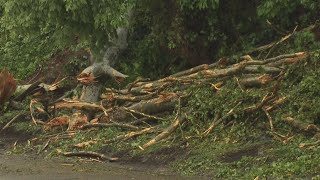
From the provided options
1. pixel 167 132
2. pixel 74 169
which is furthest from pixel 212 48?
pixel 74 169

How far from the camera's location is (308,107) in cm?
Answer: 1085

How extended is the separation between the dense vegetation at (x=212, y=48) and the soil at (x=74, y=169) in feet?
1.51

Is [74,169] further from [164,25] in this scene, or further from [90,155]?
[164,25]

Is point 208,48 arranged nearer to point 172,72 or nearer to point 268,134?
point 172,72

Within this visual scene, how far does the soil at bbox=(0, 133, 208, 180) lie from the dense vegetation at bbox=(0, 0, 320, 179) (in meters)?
0.46

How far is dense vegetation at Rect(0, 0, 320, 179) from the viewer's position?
1013 cm

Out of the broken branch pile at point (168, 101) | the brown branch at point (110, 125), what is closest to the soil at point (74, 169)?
the broken branch pile at point (168, 101)

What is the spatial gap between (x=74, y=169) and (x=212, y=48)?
6.34 m

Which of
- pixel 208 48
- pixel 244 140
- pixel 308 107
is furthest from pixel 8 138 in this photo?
pixel 308 107

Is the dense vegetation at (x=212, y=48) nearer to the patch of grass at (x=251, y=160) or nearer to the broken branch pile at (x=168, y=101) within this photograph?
the patch of grass at (x=251, y=160)

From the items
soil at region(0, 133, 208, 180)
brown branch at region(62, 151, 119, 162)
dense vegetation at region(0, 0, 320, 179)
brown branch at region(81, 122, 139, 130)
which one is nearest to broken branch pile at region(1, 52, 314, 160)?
brown branch at region(81, 122, 139, 130)

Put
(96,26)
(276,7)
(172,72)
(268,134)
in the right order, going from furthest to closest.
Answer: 1. (172,72)
2. (276,7)
3. (96,26)
4. (268,134)

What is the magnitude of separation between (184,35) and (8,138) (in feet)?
16.6

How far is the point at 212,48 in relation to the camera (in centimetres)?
1596
